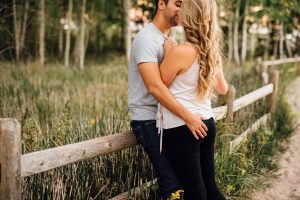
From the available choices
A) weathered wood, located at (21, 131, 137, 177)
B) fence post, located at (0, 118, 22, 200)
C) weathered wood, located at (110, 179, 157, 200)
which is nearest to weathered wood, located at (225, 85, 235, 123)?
weathered wood, located at (110, 179, 157, 200)

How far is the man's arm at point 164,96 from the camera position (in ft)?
7.56

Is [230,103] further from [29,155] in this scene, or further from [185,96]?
[29,155]

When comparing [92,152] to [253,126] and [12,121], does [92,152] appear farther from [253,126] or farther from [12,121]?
[253,126]

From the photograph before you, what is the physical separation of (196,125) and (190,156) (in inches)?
6.8

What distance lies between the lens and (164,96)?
2.31m

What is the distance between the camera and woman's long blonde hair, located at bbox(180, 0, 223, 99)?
2279 millimetres

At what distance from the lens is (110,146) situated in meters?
2.78

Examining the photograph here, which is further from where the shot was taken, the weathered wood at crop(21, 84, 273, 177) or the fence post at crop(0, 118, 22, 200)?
the weathered wood at crop(21, 84, 273, 177)

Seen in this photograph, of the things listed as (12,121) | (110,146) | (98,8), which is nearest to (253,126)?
(110,146)

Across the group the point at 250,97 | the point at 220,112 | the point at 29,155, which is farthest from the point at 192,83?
the point at 250,97

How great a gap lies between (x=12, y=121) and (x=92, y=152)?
0.70 m

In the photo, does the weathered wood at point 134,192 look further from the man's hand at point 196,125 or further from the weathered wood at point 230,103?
the weathered wood at point 230,103

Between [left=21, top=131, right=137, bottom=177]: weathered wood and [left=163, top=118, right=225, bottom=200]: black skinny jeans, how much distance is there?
444 mm

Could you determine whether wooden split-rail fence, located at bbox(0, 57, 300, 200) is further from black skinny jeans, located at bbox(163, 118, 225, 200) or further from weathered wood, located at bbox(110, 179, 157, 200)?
black skinny jeans, located at bbox(163, 118, 225, 200)
